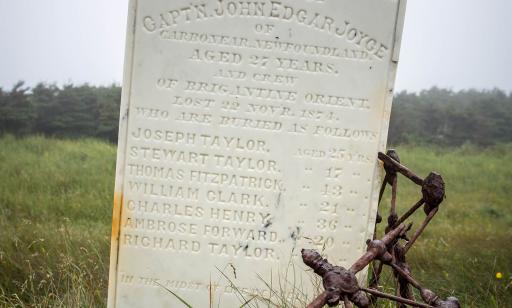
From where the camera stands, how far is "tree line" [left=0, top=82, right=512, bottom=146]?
7.01m

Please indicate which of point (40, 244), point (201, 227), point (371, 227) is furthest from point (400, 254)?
point (40, 244)

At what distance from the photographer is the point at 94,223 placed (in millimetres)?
4668

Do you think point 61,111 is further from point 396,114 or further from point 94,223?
point 396,114

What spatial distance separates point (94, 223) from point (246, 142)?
2464 mm

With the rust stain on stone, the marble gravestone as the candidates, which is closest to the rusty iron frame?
the marble gravestone

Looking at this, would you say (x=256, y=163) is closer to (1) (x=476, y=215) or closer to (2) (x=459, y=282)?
(2) (x=459, y=282)

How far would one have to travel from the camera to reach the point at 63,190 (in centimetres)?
531

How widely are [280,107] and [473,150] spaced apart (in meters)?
6.46

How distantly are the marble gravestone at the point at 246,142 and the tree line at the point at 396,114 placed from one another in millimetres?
4781

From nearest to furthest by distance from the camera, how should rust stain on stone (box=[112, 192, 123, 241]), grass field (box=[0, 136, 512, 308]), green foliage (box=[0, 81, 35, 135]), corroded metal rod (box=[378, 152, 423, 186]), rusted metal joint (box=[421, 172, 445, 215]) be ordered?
rusted metal joint (box=[421, 172, 445, 215]), corroded metal rod (box=[378, 152, 423, 186]), rust stain on stone (box=[112, 192, 123, 241]), grass field (box=[0, 136, 512, 308]), green foliage (box=[0, 81, 35, 135])

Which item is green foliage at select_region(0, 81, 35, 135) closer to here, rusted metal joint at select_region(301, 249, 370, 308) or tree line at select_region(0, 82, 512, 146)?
tree line at select_region(0, 82, 512, 146)

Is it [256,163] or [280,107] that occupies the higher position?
[280,107]

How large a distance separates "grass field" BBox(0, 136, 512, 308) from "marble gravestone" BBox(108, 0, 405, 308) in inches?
22.8

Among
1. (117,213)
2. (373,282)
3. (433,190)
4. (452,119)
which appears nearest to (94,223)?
(117,213)
